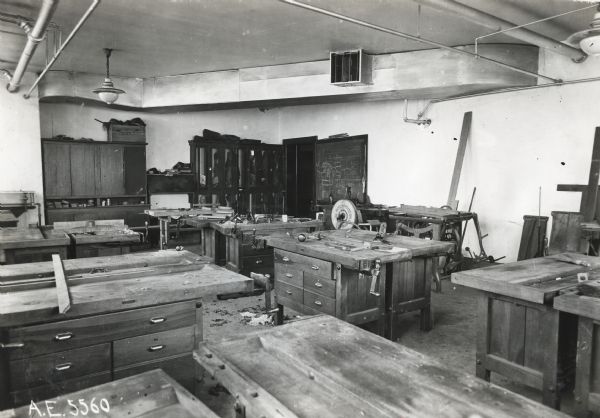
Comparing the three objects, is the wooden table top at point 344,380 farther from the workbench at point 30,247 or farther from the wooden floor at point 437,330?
the workbench at point 30,247

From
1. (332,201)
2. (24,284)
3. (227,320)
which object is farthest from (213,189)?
(24,284)

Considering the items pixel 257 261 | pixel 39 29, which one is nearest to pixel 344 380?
pixel 39 29

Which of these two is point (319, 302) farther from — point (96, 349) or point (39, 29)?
point (39, 29)

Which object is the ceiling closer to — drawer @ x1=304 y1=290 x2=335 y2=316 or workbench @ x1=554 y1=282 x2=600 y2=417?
drawer @ x1=304 y1=290 x2=335 y2=316

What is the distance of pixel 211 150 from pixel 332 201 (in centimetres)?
306

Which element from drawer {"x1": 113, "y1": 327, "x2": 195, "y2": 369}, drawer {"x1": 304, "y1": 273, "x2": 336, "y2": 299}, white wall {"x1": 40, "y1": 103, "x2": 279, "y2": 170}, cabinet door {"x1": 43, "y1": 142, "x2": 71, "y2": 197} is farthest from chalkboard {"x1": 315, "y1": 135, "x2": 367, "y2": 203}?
drawer {"x1": 113, "y1": 327, "x2": 195, "y2": 369}

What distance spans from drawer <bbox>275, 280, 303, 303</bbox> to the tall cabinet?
5.59 metres

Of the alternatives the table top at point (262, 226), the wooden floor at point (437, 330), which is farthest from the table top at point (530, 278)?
the table top at point (262, 226)

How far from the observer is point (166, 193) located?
9984mm

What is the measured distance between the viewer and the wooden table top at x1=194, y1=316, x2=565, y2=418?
1.51 metres

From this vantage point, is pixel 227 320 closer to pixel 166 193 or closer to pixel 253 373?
pixel 253 373

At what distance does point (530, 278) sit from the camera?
10.0ft

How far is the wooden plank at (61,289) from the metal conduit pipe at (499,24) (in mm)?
3431

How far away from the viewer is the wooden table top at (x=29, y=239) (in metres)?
4.30
